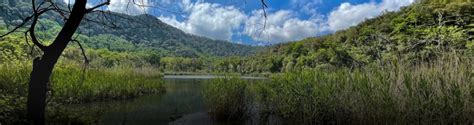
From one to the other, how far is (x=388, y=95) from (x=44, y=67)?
466cm

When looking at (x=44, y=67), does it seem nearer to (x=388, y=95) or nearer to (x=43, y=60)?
(x=43, y=60)

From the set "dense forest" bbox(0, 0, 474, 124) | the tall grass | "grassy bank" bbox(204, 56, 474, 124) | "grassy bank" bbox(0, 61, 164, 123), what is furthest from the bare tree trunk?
the tall grass

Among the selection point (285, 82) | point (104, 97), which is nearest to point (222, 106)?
point (285, 82)

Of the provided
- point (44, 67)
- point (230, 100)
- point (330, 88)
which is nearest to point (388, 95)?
point (330, 88)

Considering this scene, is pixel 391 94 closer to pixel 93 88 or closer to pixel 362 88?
pixel 362 88

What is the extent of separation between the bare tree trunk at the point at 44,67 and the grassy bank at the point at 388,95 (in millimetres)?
4399

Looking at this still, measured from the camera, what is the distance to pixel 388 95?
225 inches

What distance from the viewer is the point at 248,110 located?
454 inches

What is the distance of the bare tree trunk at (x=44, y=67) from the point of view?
166 inches

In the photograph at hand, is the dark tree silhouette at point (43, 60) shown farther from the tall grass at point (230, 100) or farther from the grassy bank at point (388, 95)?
the tall grass at point (230, 100)

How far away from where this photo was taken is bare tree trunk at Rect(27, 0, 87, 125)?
4211 mm

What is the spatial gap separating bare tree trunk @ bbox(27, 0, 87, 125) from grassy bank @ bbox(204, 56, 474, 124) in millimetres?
4399

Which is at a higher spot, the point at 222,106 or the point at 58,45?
the point at 58,45

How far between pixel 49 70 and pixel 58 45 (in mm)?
293
